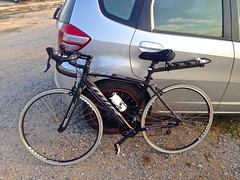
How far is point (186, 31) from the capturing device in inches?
98.7

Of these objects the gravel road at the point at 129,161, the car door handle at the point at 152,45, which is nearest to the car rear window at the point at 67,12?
the car door handle at the point at 152,45

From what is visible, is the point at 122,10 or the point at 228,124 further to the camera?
the point at 228,124

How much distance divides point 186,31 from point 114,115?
1.09m

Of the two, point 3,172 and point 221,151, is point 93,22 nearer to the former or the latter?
point 3,172

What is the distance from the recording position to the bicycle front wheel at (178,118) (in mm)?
2549

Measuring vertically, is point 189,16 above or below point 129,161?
above

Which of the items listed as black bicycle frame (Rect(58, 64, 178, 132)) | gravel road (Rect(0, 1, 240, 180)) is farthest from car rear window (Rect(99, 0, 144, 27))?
gravel road (Rect(0, 1, 240, 180))

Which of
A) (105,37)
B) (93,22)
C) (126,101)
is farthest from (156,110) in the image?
(93,22)

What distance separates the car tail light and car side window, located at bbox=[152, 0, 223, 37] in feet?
2.25

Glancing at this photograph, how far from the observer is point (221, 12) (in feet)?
8.11

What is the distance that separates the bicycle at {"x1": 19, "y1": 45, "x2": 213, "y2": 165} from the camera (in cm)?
234

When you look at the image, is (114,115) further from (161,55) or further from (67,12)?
(67,12)

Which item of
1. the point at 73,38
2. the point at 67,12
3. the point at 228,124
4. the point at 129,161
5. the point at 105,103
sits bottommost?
the point at 129,161

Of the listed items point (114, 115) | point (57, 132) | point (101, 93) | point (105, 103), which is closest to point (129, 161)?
point (114, 115)
